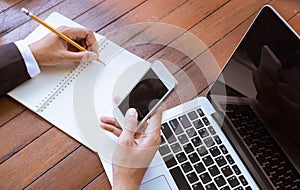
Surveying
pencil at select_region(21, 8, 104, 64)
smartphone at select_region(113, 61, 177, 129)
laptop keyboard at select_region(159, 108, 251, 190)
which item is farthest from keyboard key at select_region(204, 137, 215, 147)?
pencil at select_region(21, 8, 104, 64)

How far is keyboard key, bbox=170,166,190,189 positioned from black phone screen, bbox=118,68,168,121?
11 cm

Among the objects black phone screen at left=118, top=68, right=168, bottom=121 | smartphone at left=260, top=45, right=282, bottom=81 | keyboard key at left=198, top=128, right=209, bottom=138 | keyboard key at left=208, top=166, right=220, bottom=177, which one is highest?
smartphone at left=260, top=45, right=282, bottom=81

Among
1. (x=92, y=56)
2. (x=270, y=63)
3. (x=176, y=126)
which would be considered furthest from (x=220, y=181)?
(x=92, y=56)

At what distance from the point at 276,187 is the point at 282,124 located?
0.12 meters

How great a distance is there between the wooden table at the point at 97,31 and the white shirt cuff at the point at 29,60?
55mm

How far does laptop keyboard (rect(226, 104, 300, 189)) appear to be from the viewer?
67cm

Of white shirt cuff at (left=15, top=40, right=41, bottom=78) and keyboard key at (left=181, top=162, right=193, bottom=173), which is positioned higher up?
white shirt cuff at (left=15, top=40, right=41, bottom=78)

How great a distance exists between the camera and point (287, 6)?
921 mm

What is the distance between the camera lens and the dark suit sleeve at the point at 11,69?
0.80m

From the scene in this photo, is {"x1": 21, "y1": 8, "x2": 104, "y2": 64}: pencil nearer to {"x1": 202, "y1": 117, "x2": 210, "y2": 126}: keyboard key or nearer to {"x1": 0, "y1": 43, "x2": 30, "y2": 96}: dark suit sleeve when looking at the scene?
{"x1": 0, "y1": 43, "x2": 30, "y2": 96}: dark suit sleeve

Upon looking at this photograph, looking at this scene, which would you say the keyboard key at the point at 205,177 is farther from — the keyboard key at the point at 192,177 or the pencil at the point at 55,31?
the pencil at the point at 55,31

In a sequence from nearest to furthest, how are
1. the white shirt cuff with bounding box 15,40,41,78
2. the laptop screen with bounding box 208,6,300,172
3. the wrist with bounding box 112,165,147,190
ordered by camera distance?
the laptop screen with bounding box 208,6,300,172
the wrist with bounding box 112,165,147,190
the white shirt cuff with bounding box 15,40,41,78

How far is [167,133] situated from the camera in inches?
30.4

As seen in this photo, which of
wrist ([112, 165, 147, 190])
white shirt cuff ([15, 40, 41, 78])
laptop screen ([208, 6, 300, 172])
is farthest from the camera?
white shirt cuff ([15, 40, 41, 78])
